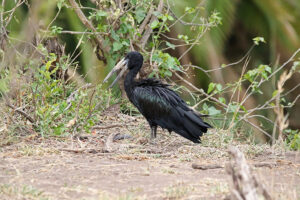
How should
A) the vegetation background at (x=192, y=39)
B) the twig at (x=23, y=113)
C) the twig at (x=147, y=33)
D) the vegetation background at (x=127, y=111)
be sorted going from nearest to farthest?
the vegetation background at (x=127, y=111), the twig at (x=23, y=113), the vegetation background at (x=192, y=39), the twig at (x=147, y=33)

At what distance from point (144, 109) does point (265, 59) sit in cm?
352

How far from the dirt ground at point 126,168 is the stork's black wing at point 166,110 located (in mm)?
222

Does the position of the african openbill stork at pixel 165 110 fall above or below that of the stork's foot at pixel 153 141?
above

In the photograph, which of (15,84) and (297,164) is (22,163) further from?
(297,164)

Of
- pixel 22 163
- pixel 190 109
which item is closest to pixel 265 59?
pixel 190 109

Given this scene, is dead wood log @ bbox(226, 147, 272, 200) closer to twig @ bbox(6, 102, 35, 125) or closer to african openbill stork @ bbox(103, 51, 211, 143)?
african openbill stork @ bbox(103, 51, 211, 143)

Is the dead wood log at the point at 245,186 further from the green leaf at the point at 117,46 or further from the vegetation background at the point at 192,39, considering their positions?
the green leaf at the point at 117,46

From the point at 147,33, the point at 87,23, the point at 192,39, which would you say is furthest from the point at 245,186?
the point at 147,33

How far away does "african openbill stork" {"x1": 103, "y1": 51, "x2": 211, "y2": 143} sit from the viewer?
6.61 meters

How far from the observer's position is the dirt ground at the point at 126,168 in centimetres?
408

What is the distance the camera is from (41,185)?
4.28 metres

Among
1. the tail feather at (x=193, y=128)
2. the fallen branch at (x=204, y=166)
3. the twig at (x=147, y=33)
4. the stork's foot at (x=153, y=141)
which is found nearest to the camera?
the fallen branch at (x=204, y=166)

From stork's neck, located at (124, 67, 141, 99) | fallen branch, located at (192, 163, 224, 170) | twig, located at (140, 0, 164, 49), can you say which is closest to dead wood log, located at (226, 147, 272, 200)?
fallen branch, located at (192, 163, 224, 170)

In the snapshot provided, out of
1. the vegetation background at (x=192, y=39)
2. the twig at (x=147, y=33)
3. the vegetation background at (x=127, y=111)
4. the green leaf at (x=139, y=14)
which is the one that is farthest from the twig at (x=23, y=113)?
the twig at (x=147, y=33)
